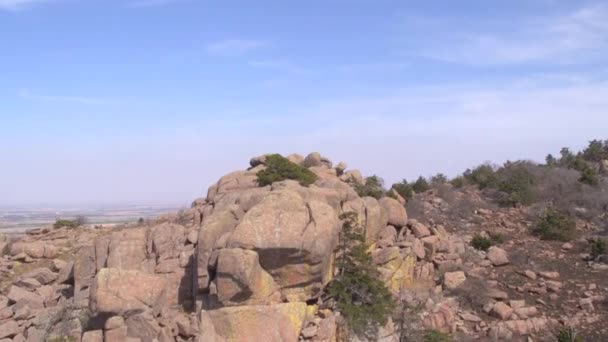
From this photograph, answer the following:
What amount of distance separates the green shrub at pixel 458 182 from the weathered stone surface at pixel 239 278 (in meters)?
20.8

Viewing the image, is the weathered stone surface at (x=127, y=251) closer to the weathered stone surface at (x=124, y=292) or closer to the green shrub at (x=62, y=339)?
the weathered stone surface at (x=124, y=292)

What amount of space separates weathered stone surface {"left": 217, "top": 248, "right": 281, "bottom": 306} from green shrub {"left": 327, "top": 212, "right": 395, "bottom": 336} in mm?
2539

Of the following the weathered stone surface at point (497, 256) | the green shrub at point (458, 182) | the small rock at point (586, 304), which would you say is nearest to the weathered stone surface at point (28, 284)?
the weathered stone surface at point (497, 256)

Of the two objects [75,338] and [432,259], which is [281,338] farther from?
[432,259]

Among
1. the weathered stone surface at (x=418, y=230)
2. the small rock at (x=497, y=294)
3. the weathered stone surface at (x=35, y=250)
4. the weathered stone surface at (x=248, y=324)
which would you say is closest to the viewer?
the weathered stone surface at (x=248, y=324)

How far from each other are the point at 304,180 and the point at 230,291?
26.7ft

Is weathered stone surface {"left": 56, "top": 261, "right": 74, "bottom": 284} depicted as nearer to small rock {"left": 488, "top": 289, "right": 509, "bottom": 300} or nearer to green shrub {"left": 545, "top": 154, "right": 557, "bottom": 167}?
small rock {"left": 488, "top": 289, "right": 509, "bottom": 300}

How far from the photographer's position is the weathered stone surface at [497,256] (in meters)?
A: 21.6

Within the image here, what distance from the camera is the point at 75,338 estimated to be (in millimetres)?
15453

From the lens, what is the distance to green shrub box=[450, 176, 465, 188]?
108 feet

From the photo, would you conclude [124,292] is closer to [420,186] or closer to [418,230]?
[418,230]

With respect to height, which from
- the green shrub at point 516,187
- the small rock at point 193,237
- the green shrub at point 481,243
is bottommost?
the green shrub at point 481,243

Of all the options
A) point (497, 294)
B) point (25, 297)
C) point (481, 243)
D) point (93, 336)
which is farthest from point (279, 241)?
point (481, 243)

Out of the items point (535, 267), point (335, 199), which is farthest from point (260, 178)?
point (535, 267)
